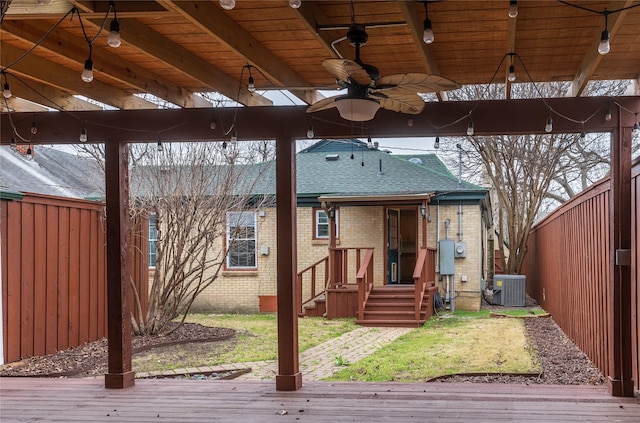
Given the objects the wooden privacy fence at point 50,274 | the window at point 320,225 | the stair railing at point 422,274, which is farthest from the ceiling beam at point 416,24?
the window at point 320,225

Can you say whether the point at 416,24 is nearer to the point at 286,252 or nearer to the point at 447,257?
the point at 286,252

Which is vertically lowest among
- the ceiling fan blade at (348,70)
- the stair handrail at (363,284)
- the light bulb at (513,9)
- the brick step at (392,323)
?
the brick step at (392,323)

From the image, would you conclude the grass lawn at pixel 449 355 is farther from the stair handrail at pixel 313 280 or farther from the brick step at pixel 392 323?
the stair handrail at pixel 313 280

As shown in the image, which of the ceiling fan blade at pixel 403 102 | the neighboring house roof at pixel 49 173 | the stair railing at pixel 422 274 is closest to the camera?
the ceiling fan blade at pixel 403 102

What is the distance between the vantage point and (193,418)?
16.0 feet

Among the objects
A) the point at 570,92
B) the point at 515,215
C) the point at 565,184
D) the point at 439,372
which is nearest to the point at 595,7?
the point at 570,92

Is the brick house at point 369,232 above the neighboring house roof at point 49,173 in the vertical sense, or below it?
below

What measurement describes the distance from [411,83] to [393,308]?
29.8 feet

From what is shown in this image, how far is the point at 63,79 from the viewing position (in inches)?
212

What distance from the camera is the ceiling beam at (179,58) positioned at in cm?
426

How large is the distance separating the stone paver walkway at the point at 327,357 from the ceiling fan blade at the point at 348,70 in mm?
4286

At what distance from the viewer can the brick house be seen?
46.2 ft

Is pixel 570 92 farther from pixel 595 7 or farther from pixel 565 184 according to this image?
pixel 565 184

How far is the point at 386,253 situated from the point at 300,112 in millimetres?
9090
